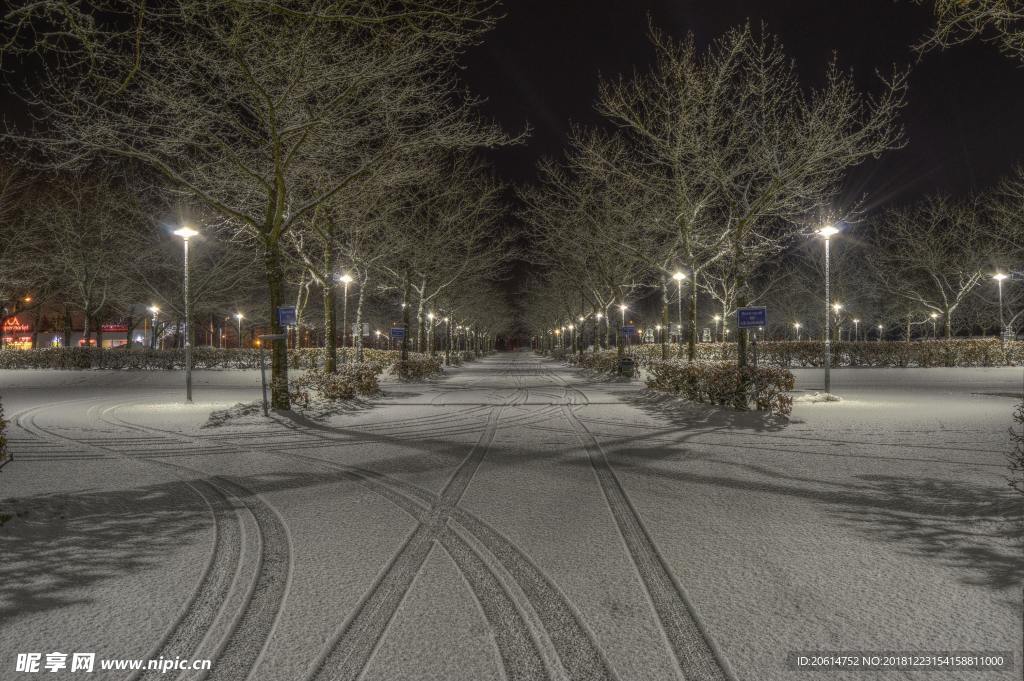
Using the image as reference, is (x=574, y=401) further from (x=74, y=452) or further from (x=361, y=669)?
(x=361, y=669)

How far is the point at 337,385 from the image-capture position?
16391 mm

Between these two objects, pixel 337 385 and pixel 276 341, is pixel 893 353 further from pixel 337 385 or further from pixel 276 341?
pixel 276 341

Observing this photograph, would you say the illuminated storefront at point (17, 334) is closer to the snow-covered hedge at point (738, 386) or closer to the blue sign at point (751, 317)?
the snow-covered hedge at point (738, 386)

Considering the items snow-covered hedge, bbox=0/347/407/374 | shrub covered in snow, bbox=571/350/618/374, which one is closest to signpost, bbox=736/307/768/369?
shrub covered in snow, bbox=571/350/618/374

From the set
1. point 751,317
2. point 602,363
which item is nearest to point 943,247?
point 602,363

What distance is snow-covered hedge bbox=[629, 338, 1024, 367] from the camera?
36094 millimetres

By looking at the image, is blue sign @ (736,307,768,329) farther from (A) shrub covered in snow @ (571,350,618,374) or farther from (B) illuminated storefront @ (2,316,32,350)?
(B) illuminated storefront @ (2,316,32,350)

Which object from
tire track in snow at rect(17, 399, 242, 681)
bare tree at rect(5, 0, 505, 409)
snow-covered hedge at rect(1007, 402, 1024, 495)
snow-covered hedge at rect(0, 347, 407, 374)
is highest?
bare tree at rect(5, 0, 505, 409)

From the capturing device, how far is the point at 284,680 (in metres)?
2.78

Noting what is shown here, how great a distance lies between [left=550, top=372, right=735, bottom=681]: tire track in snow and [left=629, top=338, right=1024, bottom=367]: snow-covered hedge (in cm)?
3072

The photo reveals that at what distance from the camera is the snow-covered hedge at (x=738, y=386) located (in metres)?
13.3

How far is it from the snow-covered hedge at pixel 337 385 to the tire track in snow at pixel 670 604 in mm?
11383

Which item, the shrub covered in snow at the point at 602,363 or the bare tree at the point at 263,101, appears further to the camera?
the shrub covered in snow at the point at 602,363

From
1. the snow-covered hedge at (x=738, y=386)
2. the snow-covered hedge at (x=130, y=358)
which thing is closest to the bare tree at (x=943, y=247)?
the snow-covered hedge at (x=738, y=386)
